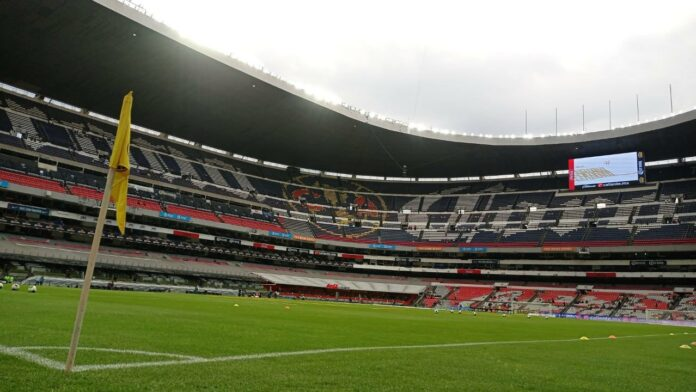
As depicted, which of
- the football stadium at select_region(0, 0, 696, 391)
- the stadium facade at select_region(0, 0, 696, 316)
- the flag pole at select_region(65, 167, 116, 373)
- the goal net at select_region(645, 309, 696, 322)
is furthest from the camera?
the stadium facade at select_region(0, 0, 696, 316)

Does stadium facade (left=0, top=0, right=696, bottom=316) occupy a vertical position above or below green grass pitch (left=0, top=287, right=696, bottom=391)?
above

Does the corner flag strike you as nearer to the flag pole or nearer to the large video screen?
the flag pole

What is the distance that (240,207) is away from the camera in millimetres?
66938

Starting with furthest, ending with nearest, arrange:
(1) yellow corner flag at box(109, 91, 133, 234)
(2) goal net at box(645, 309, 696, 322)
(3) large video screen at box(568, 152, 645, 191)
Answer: (3) large video screen at box(568, 152, 645, 191)
(2) goal net at box(645, 309, 696, 322)
(1) yellow corner flag at box(109, 91, 133, 234)

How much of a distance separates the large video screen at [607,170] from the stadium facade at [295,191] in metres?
1.35

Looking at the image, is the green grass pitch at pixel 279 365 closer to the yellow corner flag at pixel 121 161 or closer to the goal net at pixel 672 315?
Result: the yellow corner flag at pixel 121 161

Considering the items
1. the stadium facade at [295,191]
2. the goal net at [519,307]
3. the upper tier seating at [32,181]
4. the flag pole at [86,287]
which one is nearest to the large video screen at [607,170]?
the stadium facade at [295,191]

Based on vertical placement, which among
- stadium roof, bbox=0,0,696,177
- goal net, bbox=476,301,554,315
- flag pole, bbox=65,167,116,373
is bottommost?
goal net, bbox=476,301,554,315

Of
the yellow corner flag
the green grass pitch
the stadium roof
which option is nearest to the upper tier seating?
the stadium roof

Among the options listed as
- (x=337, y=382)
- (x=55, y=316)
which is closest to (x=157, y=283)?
(x=55, y=316)

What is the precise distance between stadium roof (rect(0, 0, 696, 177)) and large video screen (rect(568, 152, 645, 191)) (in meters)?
1.73

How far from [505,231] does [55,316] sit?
212 feet

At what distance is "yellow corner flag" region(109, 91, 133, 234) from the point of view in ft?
15.5

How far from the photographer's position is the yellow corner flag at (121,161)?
4.72 meters
